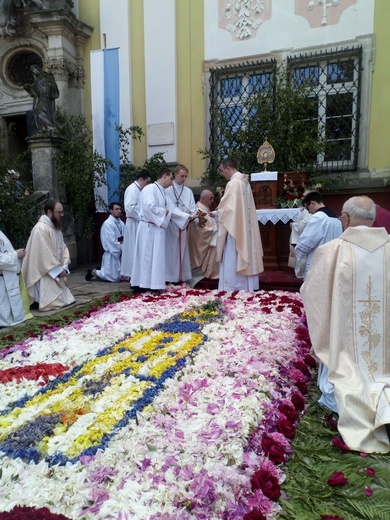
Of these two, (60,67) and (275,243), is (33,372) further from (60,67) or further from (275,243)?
(60,67)

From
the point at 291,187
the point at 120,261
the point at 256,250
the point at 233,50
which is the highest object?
the point at 233,50

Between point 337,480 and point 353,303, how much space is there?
1125 mm

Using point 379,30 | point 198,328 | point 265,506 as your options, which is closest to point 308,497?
point 265,506

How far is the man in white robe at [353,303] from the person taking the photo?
2693 millimetres

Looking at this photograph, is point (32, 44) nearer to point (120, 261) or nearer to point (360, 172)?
point (120, 261)

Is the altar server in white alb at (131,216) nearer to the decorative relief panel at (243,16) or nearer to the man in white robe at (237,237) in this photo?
the man in white robe at (237,237)

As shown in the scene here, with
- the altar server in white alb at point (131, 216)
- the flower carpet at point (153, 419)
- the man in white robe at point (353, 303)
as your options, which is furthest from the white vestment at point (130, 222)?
the man in white robe at point (353, 303)

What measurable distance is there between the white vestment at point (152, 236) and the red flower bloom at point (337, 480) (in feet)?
14.4

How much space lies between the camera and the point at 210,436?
229cm

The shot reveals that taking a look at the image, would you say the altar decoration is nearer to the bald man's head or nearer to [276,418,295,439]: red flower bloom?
the bald man's head

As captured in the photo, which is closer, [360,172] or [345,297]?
[345,297]

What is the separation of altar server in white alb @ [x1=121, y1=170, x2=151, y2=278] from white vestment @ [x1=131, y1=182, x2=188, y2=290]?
1268 mm

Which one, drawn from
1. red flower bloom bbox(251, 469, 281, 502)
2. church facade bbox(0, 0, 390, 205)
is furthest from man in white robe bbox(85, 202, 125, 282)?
red flower bloom bbox(251, 469, 281, 502)

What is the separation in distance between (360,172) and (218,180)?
296cm
